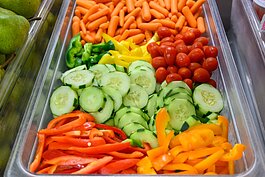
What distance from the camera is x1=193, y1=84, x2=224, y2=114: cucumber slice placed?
197 centimetres

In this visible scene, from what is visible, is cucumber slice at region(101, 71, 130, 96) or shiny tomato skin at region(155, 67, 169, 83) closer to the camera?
cucumber slice at region(101, 71, 130, 96)

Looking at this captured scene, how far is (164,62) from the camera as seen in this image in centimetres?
228

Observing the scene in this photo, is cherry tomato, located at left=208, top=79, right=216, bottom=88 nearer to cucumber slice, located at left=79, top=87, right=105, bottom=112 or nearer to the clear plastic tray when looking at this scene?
the clear plastic tray

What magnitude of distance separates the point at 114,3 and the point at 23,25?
1115 mm

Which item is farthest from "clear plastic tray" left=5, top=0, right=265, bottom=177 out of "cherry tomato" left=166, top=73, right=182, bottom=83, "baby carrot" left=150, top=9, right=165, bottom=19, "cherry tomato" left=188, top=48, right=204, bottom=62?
"baby carrot" left=150, top=9, right=165, bottom=19

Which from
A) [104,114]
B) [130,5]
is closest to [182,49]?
[104,114]

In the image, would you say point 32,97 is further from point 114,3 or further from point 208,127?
point 114,3

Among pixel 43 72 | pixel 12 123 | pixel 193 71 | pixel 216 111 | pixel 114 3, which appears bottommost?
pixel 216 111

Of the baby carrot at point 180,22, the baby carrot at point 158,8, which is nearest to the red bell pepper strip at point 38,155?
the baby carrot at point 180,22

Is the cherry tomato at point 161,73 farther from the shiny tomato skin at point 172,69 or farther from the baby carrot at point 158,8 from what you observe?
the baby carrot at point 158,8

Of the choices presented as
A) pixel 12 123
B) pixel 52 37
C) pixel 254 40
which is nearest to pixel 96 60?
pixel 52 37

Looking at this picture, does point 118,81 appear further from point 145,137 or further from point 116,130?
point 145,137

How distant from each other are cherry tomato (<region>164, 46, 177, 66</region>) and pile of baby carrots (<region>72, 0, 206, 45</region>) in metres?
0.50

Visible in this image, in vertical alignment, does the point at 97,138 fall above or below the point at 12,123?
below
